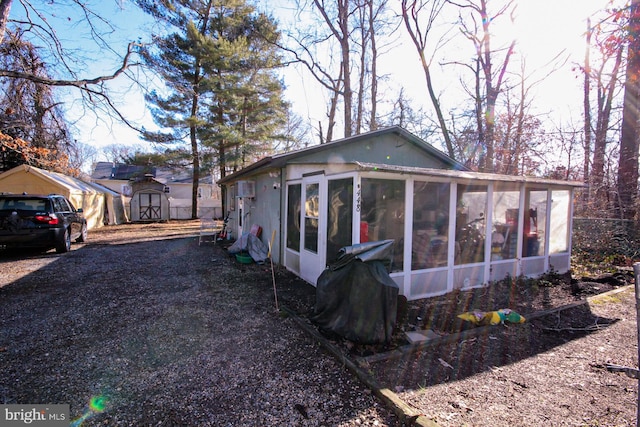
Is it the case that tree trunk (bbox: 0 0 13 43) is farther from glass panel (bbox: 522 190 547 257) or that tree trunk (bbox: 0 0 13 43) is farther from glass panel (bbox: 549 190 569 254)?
glass panel (bbox: 549 190 569 254)

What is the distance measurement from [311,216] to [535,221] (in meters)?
4.64

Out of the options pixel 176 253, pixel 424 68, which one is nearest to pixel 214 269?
pixel 176 253

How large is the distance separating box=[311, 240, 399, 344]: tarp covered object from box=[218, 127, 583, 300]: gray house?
2.79 ft

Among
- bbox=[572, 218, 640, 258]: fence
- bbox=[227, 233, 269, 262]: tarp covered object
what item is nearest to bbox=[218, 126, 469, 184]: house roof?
bbox=[227, 233, 269, 262]: tarp covered object

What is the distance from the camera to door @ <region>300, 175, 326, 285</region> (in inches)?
205

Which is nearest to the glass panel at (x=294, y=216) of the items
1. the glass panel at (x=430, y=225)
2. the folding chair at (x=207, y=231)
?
the glass panel at (x=430, y=225)

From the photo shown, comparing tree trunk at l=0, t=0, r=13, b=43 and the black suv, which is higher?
tree trunk at l=0, t=0, r=13, b=43

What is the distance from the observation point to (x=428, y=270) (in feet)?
16.5

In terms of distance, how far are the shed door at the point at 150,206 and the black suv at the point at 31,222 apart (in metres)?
12.9

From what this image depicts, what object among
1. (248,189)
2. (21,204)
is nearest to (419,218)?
(248,189)

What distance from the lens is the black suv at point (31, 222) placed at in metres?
7.14

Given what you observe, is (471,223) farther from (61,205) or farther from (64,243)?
(61,205)

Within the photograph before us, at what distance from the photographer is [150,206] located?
67.3ft
